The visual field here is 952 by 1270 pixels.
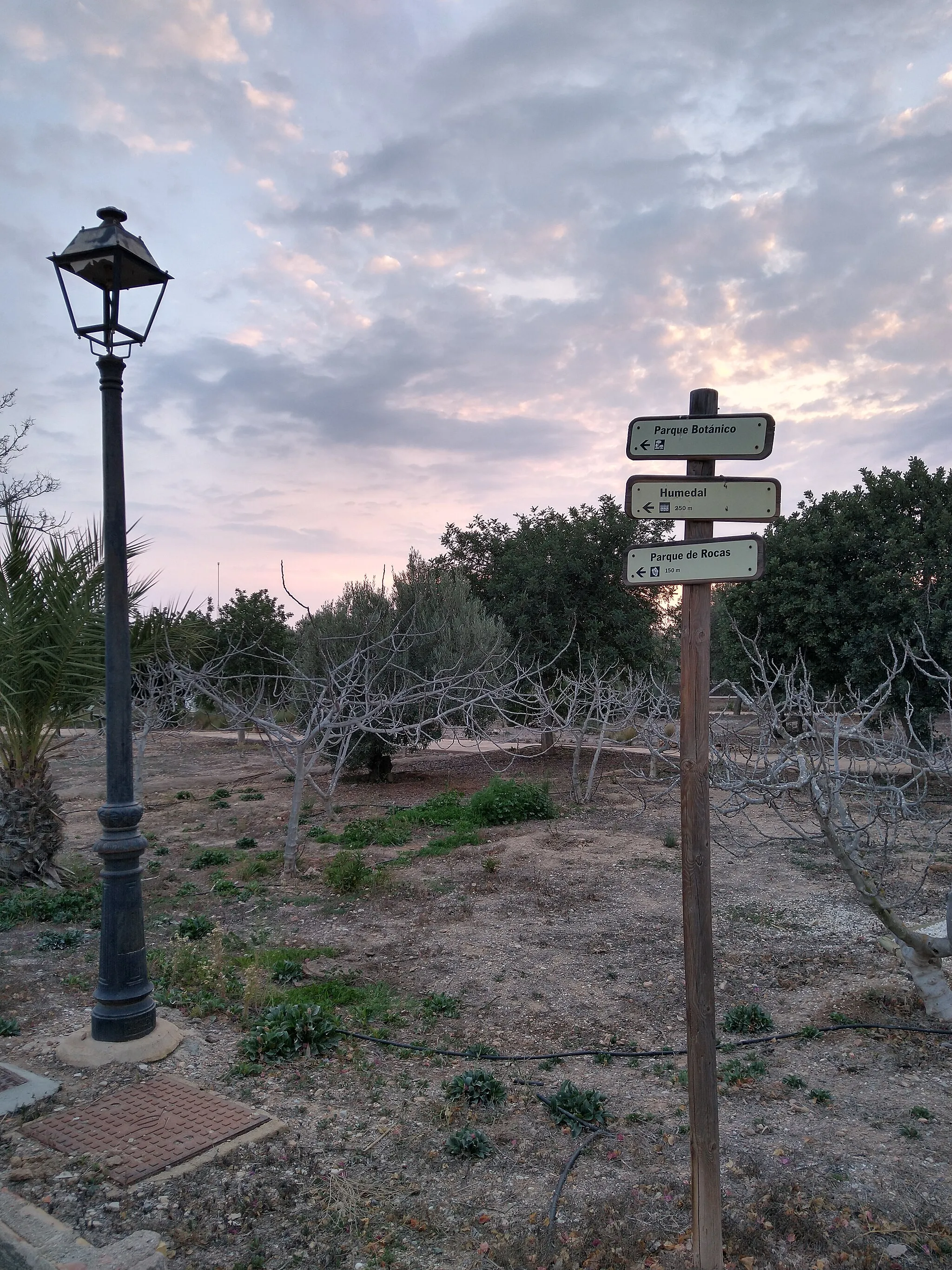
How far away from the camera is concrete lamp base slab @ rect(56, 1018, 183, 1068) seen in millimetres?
4316

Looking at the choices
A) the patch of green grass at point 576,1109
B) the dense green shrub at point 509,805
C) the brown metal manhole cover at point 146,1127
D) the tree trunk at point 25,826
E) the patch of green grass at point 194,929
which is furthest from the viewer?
the dense green shrub at point 509,805

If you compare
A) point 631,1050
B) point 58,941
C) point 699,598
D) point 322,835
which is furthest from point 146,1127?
point 322,835

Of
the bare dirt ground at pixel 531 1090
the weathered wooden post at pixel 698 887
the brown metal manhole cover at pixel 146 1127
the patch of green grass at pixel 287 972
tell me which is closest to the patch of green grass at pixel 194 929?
the bare dirt ground at pixel 531 1090

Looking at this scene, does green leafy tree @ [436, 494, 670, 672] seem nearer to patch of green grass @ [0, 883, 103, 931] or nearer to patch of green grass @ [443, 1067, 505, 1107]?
patch of green grass @ [0, 883, 103, 931]

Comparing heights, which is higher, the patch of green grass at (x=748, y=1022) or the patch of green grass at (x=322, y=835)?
the patch of green grass at (x=748, y=1022)

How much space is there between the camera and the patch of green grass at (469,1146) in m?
3.59

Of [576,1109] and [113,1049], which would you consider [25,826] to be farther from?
[576,1109]

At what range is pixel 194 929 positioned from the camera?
6.90 metres

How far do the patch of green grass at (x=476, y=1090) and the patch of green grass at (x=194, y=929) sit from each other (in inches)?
132

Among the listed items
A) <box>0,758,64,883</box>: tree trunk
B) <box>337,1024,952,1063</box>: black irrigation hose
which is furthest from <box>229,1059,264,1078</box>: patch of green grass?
<box>0,758,64,883</box>: tree trunk

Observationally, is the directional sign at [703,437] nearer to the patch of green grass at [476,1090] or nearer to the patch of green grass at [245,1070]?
the patch of green grass at [476,1090]

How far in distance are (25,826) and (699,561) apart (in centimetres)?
766

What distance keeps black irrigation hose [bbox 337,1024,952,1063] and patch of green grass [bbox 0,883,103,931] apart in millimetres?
3427

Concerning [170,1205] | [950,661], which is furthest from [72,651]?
[950,661]
